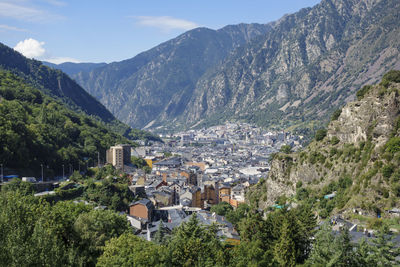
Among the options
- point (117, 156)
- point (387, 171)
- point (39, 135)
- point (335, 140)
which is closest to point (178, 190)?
point (39, 135)

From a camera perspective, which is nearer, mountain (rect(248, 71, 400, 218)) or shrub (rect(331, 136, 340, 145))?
mountain (rect(248, 71, 400, 218))

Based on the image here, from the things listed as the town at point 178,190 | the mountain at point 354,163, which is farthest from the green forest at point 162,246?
the mountain at point 354,163

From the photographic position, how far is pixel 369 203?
44.9 m

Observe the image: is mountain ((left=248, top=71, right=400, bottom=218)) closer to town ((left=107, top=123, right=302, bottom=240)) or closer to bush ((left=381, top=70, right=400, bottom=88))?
bush ((left=381, top=70, right=400, bottom=88))

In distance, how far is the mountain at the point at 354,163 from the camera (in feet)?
151

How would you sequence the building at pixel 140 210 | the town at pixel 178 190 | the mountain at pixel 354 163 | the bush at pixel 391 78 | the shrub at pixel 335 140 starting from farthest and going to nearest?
the shrub at pixel 335 140 → the building at pixel 140 210 → the bush at pixel 391 78 → the town at pixel 178 190 → the mountain at pixel 354 163

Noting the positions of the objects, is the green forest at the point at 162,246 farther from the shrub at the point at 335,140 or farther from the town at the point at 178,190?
the shrub at the point at 335,140

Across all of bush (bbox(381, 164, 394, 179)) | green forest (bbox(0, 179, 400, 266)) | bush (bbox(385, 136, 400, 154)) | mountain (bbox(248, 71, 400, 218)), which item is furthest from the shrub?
green forest (bbox(0, 179, 400, 266))

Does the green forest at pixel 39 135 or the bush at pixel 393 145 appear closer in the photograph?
the bush at pixel 393 145

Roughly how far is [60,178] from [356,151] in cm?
5199

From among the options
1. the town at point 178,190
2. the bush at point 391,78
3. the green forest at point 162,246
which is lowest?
the town at point 178,190

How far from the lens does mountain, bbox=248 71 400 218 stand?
46031mm

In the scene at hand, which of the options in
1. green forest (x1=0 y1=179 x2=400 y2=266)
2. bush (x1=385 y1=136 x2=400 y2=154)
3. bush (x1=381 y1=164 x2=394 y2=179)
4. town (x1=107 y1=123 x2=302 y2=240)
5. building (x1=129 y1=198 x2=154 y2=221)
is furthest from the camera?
building (x1=129 y1=198 x2=154 y2=221)

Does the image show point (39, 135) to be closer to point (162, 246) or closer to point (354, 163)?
point (354, 163)
